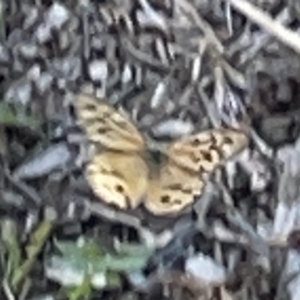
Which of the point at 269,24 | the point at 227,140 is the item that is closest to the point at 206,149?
the point at 227,140

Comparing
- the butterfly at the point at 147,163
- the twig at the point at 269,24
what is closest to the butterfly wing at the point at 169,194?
the butterfly at the point at 147,163

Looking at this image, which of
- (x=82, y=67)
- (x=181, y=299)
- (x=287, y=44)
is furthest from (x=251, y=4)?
(x=181, y=299)

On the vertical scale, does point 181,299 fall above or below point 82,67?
below

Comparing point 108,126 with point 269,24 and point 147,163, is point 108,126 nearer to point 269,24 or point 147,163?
point 147,163

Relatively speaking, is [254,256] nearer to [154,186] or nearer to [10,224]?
[154,186]

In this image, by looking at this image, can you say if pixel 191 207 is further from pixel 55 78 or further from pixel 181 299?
pixel 55 78

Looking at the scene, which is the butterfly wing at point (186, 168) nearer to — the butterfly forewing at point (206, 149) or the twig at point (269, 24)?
the butterfly forewing at point (206, 149)
